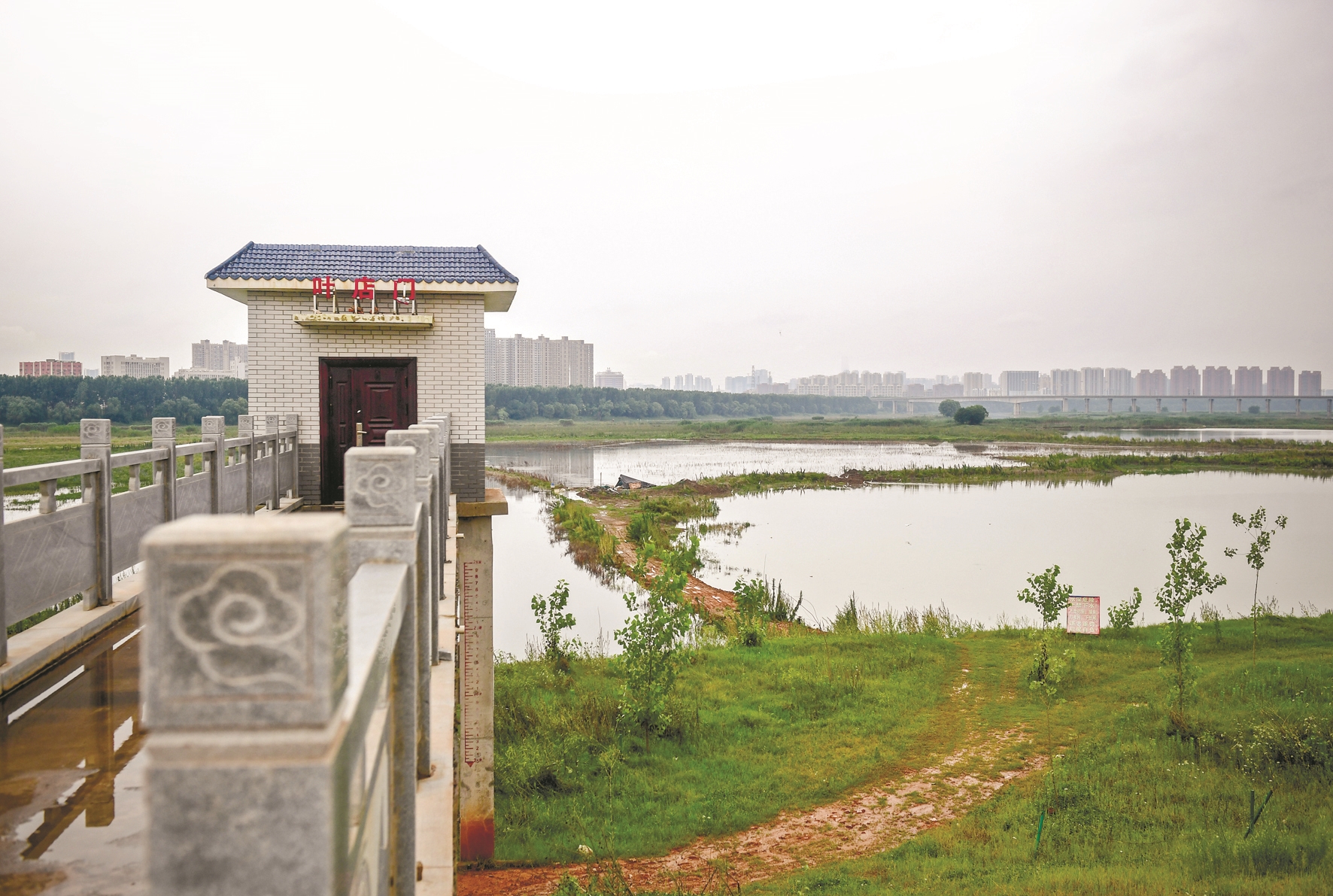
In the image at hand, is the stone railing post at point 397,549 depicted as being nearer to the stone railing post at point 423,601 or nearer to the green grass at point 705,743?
the stone railing post at point 423,601

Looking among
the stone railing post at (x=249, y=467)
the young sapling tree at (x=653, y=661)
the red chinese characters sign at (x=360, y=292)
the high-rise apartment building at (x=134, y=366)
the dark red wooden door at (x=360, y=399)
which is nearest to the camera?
the stone railing post at (x=249, y=467)

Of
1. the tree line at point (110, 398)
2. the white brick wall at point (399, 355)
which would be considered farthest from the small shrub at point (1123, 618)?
the tree line at point (110, 398)

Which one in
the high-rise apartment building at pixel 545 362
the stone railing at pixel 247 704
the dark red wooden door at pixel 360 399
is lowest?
the stone railing at pixel 247 704

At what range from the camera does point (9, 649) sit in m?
4.38

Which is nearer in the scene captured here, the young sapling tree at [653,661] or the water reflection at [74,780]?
the water reflection at [74,780]

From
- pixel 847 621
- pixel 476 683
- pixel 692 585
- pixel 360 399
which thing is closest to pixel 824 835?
pixel 476 683

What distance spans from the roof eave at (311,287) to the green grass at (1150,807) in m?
7.35

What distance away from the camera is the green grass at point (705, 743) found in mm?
8547

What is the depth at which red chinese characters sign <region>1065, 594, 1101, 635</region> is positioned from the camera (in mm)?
14133

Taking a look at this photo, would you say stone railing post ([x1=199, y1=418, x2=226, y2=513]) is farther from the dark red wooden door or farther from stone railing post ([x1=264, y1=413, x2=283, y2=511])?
the dark red wooden door

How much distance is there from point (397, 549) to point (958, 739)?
9.73 m

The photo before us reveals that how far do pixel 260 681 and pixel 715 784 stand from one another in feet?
29.3

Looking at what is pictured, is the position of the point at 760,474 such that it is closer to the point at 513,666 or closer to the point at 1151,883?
the point at 513,666

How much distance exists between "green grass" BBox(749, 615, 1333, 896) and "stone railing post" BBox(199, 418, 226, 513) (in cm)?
585
